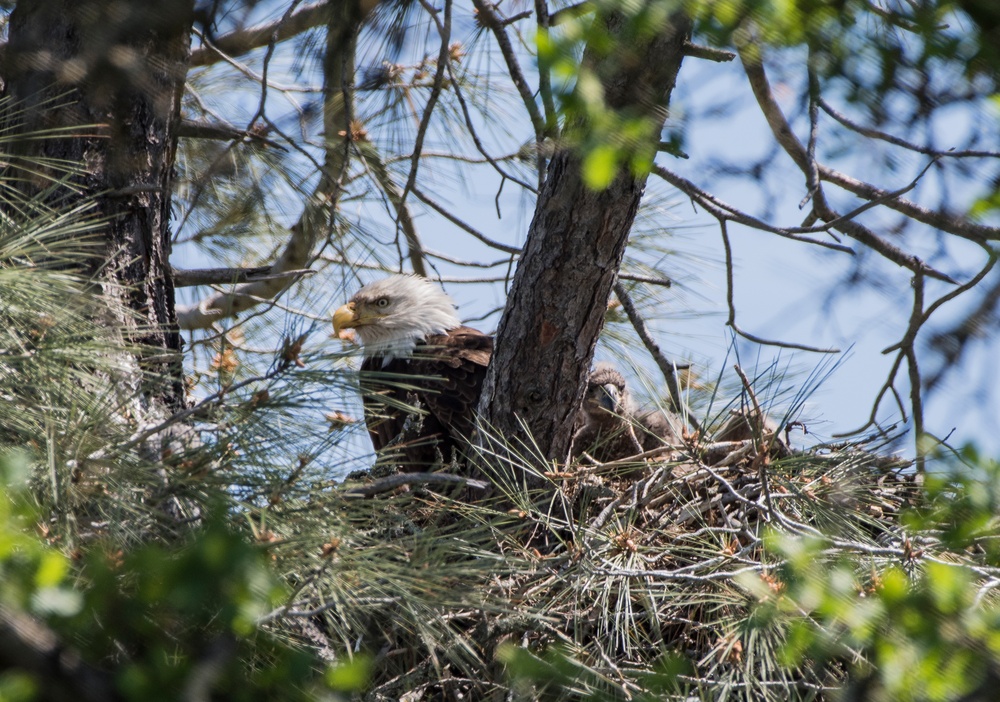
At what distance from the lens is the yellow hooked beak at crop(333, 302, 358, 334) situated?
4.28 metres

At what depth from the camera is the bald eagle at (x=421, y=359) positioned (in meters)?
3.66

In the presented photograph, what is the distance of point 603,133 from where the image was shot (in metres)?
1.29

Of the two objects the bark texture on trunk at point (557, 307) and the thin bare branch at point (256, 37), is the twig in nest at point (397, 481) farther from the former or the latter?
the thin bare branch at point (256, 37)

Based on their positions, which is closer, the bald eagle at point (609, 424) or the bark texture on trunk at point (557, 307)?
the bark texture on trunk at point (557, 307)

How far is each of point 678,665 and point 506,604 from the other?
1.08 metres

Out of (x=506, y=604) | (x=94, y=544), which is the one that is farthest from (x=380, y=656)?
(x=94, y=544)

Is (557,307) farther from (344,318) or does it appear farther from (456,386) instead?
(344,318)

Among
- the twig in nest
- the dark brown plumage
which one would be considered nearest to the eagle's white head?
the dark brown plumage

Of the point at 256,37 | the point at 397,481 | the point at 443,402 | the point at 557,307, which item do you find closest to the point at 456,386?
the point at 443,402

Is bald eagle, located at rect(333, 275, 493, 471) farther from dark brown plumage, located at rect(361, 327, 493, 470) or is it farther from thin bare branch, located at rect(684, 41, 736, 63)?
thin bare branch, located at rect(684, 41, 736, 63)

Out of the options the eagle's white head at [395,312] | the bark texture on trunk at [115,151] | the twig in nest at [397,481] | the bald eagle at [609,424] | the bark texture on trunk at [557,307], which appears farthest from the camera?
the eagle's white head at [395,312]

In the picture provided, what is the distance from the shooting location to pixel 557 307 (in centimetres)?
286

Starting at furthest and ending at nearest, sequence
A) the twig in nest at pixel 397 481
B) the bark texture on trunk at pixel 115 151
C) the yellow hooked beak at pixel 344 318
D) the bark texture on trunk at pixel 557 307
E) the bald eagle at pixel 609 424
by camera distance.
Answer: the yellow hooked beak at pixel 344 318
the bald eagle at pixel 609 424
the bark texture on trunk at pixel 115 151
the bark texture on trunk at pixel 557 307
the twig in nest at pixel 397 481

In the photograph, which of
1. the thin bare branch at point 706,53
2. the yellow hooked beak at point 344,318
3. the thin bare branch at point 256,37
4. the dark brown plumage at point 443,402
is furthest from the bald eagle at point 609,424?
the thin bare branch at point 256,37
